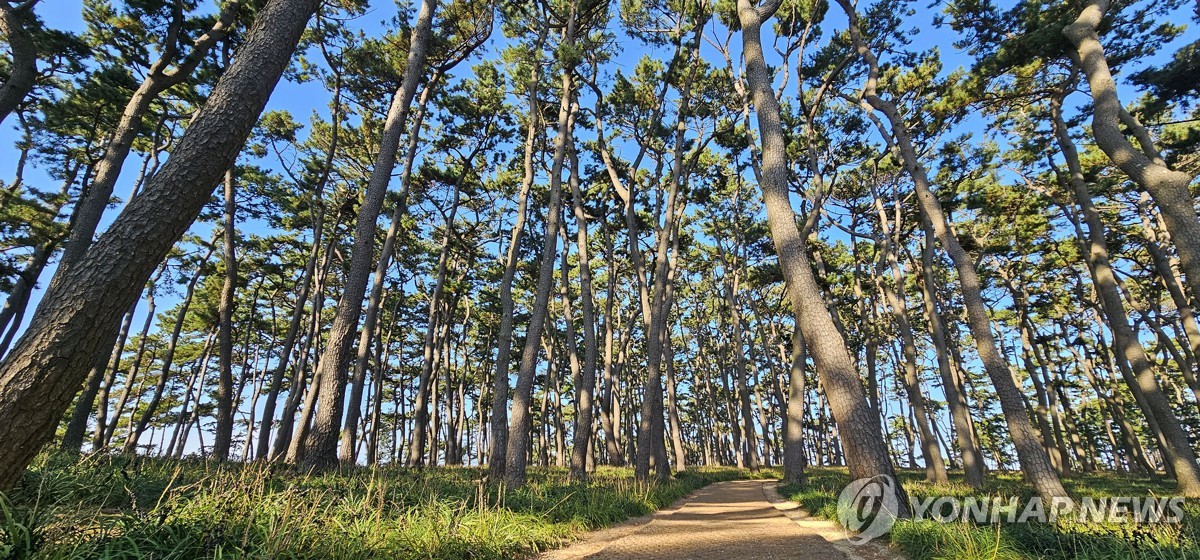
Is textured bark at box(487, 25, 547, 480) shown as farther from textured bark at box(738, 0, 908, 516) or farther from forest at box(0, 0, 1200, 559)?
textured bark at box(738, 0, 908, 516)

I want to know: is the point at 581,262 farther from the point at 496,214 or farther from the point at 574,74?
the point at 496,214

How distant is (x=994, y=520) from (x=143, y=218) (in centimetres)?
764

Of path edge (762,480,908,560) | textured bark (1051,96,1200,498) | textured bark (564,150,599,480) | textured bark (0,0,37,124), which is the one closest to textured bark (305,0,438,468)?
textured bark (564,150,599,480)

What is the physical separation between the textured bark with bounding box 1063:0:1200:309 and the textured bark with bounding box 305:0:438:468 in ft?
38.3

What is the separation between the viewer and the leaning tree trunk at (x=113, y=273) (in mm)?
2381

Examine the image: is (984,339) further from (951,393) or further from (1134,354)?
(951,393)

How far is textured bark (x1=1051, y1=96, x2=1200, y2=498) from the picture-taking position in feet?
26.8

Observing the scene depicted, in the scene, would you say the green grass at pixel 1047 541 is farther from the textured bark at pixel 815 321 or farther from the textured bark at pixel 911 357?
the textured bark at pixel 911 357

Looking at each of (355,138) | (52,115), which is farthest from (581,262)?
(52,115)

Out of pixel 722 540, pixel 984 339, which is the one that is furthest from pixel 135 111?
pixel 984 339

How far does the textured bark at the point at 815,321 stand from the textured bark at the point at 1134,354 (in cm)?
748

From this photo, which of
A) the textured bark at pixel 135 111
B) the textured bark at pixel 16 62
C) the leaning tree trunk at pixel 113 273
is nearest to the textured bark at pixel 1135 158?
the leaning tree trunk at pixel 113 273

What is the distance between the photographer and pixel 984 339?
7.92 meters

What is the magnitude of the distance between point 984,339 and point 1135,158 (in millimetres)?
3303
